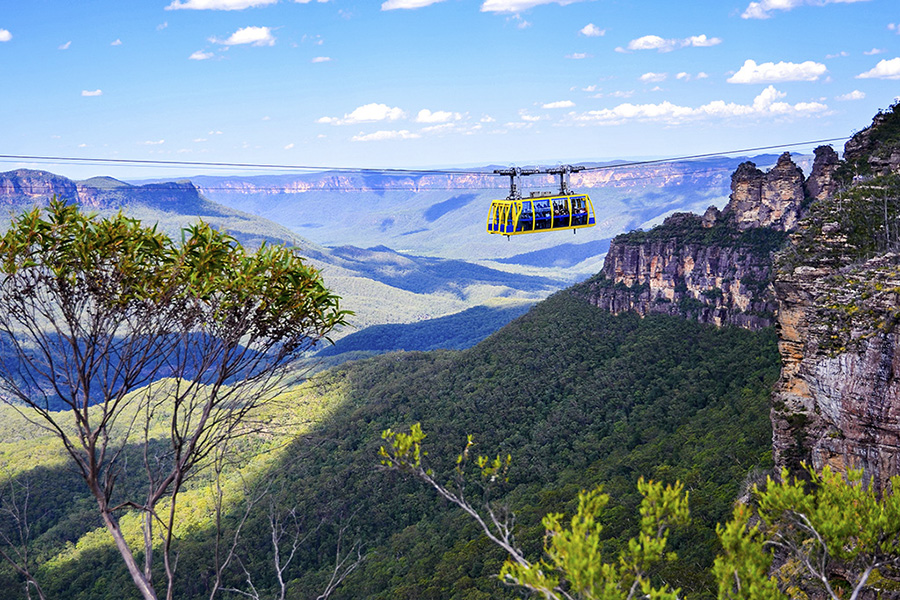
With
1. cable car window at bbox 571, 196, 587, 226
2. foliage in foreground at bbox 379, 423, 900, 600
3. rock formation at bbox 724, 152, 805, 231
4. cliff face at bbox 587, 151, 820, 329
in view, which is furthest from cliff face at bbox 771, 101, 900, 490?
rock formation at bbox 724, 152, 805, 231

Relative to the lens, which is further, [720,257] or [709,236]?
[709,236]

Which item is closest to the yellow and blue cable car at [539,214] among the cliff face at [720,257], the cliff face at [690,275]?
the cliff face at [720,257]

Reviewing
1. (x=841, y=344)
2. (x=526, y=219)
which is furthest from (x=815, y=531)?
(x=526, y=219)

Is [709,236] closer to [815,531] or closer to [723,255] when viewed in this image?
[723,255]

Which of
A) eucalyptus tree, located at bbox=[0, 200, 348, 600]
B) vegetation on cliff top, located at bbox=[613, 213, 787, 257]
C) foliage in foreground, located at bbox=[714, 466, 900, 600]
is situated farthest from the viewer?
vegetation on cliff top, located at bbox=[613, 213, 787, 257]

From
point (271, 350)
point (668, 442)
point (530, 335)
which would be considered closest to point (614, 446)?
point (668, 442)

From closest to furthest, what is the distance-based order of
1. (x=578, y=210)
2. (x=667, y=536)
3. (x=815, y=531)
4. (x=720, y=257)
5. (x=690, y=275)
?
1. (x=667, y=536)
2. (x=815, y=531)
3. (x=578, y=210)
4. (x=720, y=257)
5. (x=690, y=275)

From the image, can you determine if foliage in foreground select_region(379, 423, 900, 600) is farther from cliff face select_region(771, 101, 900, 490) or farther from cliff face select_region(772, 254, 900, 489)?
cliff face select_region(771, 101, 900, 490)
